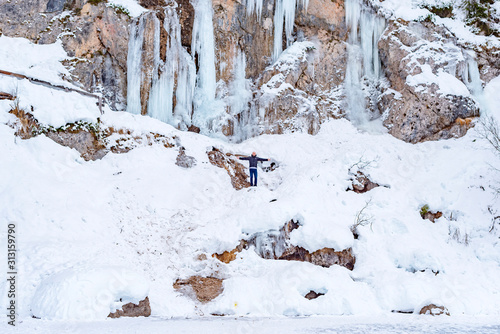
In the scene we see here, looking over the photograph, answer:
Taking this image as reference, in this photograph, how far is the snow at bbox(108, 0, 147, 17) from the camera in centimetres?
1911

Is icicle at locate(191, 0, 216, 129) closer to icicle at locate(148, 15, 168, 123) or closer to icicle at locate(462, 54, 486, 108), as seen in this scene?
icicle at locate(148, 15, 168, 123)

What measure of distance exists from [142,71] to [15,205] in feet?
37.0

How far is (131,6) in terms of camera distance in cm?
1952

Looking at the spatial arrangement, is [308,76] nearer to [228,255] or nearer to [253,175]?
[253,175]

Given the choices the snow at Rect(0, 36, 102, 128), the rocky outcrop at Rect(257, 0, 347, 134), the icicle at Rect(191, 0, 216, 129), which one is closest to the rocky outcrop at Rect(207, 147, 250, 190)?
A: the snow at Rect(0, 36, 102, 128)

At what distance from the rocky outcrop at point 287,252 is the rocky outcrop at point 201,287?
1.65 metres

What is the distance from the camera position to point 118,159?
13383mm

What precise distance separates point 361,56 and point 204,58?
31.0ft

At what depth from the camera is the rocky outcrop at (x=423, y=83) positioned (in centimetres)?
1884

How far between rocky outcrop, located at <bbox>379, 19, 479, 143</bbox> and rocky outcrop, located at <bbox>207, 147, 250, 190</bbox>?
29.8 ft

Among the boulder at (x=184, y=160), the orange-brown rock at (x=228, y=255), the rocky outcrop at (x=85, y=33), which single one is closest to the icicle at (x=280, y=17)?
the rocky outcrop at (x=85, y=33)

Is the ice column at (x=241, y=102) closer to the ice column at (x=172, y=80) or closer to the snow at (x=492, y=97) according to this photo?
the ice column at (x=172, y=80)

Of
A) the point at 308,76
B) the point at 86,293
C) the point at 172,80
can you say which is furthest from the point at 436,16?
the point at 86,293

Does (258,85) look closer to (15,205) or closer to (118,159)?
(118,159)
